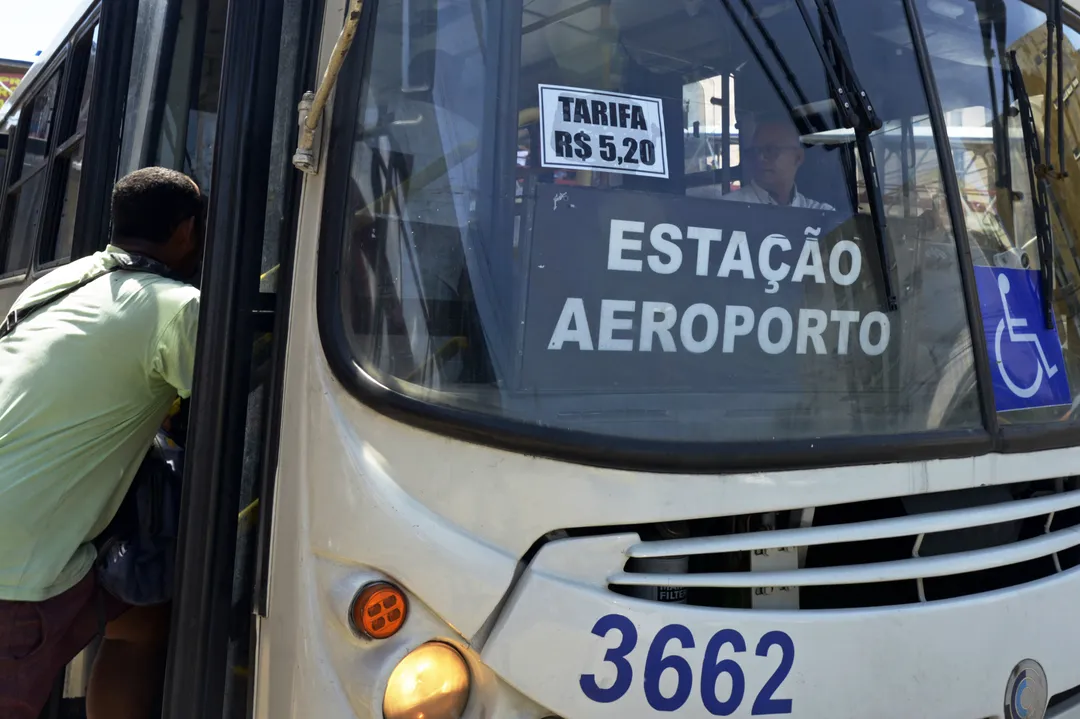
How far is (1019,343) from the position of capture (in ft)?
7.48

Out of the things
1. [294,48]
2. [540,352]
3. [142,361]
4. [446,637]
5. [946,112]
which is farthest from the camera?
[946,112]

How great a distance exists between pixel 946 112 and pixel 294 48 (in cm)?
154

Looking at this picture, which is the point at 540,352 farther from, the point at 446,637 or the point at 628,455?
the point at 446,637

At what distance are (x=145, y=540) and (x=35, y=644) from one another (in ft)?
0.99

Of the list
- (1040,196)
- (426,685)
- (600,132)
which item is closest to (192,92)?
(600,132)

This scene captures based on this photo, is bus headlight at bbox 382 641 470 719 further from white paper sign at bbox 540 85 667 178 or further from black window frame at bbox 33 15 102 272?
black window frame at bbox 33 15 102 272

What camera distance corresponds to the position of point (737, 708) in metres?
1.75

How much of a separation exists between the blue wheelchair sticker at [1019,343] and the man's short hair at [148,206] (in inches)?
76.5

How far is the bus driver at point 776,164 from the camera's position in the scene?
2.03 metres

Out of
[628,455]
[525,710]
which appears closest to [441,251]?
[628,455]

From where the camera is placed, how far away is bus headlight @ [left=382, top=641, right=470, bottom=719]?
1.63 metres

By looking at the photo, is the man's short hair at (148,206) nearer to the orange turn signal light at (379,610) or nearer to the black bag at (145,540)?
the black bag at (145,540)

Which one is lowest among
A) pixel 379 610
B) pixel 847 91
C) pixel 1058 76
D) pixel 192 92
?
pixel 379 610

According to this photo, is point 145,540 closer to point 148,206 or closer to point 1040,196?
point 148,206
